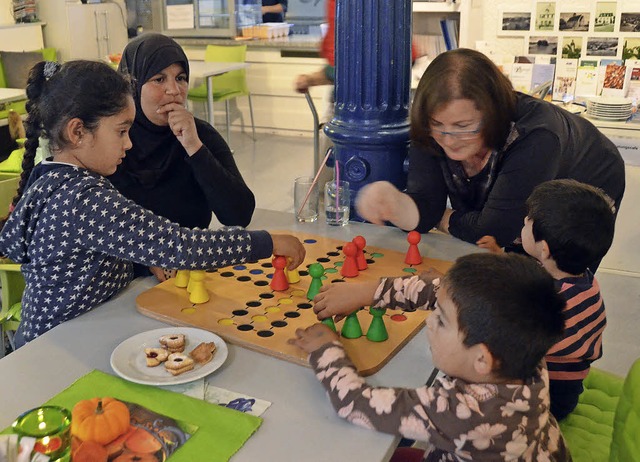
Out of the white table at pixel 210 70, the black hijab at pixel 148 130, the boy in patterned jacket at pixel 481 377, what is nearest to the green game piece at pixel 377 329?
the boy in patterned jacket at pixel 481 377

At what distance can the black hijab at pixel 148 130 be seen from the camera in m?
1.83

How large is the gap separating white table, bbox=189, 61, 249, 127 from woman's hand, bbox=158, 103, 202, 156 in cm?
372

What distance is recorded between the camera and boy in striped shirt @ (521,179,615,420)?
55.3 inches

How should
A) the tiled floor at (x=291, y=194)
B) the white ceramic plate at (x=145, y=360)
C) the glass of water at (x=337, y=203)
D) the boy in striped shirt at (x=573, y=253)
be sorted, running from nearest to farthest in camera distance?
the white ceramic plate at (x=145, y=360) < the boy in striped shirt at (x=573, y=253) < the glass of water at (x=337, y=203) < the tiled floor at (x=291, y=194)

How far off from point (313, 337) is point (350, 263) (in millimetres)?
364

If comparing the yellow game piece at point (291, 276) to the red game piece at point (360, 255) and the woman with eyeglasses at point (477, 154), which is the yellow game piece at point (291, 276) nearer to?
the red game piece at point (360, 255)

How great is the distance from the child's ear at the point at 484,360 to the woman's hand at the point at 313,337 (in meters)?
0.26

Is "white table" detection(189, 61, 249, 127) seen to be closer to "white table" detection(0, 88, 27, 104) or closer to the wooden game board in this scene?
"white table" detection(0, 88, 27, 104)

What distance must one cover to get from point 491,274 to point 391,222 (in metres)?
0.86

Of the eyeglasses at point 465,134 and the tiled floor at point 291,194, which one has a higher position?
the eyeglasses at point 465,134

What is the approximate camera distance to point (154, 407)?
3.50 feet

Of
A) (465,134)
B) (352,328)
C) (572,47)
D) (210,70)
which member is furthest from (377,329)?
(210,70)

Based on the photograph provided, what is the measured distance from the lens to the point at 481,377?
3.53 ft

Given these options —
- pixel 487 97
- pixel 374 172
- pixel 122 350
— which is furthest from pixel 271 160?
pixel 122 350
